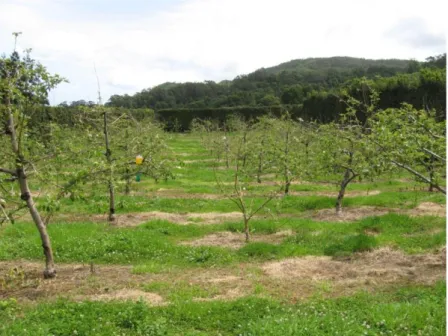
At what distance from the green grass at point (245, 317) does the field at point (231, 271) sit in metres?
0.02

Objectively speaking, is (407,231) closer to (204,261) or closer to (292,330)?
(204,261)

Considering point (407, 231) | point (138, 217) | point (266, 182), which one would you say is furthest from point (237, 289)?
point (266, 182)

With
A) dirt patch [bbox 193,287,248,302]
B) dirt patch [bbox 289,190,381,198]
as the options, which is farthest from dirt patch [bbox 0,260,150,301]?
dirt patch [bbox 289,190,381,198]

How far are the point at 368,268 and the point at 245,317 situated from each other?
12.1 ft

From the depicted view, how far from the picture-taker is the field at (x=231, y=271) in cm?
652

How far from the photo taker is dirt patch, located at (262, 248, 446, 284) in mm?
8594

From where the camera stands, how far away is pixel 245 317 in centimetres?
687

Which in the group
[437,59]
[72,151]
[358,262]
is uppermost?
[437,59]

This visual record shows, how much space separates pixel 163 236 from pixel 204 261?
274 centimetres

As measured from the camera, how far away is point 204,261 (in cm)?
995

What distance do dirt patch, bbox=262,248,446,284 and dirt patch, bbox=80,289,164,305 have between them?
2.56 m

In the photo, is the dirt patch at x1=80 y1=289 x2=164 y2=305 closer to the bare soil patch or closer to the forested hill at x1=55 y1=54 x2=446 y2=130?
the forested hill at x1=55 y1=54 x2=446 y2=130

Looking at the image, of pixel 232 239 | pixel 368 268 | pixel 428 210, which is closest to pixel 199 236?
pixel 232 239

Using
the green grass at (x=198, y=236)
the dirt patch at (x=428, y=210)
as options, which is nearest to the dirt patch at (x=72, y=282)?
the green grass at (x=198, y=236)
